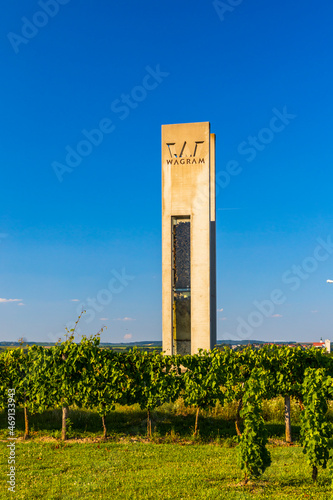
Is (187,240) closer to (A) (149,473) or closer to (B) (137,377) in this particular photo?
(B) (137,377)

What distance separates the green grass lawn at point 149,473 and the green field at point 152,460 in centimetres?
2

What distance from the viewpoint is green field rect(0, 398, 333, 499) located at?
803 centimetres

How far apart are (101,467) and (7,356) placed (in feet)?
16.9

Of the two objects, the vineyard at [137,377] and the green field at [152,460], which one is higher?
the vineyard at [137,377]

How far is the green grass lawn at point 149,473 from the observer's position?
7.91 metres

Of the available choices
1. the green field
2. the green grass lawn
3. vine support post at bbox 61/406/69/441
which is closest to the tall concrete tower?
the green field

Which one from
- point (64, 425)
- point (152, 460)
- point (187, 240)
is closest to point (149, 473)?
point (152, 460)

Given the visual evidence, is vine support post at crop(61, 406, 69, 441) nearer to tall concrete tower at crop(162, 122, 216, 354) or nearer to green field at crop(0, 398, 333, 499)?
green field at crop(0, 398, 333, 499)

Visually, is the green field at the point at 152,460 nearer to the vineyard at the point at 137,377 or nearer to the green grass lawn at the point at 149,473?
the green grass lawn at the point at 149,473

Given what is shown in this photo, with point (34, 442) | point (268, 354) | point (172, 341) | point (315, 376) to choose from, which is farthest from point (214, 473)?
point (172, 341)

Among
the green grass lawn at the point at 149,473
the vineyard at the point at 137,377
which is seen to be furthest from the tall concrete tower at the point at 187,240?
the green grass lawn at the point at 149,473

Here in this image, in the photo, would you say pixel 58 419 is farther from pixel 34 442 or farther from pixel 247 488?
pixel 247 488

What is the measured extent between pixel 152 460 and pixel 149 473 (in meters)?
1.07

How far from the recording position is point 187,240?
65.1ft
